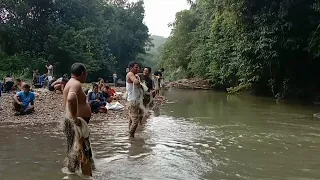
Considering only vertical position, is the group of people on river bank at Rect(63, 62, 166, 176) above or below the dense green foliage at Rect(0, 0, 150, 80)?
below

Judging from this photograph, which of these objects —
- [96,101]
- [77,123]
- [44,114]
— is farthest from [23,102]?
[77,123]

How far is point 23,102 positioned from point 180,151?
20.9 feet

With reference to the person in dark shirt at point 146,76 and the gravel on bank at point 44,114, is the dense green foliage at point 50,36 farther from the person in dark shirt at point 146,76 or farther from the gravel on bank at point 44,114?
the person in dark shirt at point 146,76

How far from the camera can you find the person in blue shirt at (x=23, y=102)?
12016 mm

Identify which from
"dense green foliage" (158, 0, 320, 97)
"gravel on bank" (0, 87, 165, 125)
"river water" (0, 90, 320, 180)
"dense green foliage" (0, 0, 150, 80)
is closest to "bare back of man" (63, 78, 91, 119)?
"river water" (0, 90, 320, 180)

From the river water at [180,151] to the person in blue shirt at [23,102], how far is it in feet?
6.20

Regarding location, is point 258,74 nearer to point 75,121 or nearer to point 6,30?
point 75,121

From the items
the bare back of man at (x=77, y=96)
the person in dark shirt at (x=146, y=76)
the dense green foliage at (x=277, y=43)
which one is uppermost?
the dense green foliage at (x=277, y=43)

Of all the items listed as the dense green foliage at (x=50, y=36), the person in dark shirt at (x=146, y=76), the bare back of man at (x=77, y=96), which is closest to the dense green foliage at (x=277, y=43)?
Result: the person in dark shirt at (x=146, y=76)

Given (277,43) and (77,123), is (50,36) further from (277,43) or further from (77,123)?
(77,123)

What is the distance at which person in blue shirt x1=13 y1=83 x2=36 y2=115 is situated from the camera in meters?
12.0

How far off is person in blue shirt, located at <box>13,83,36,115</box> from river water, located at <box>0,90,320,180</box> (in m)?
1.89

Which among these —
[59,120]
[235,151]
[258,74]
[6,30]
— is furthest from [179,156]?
[6,30]

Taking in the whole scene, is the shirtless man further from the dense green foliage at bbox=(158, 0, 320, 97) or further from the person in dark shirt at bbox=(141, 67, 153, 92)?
the dense green foliage at bbox=(158, 0, 320, 97)
